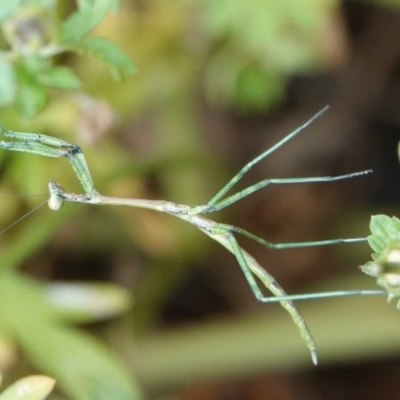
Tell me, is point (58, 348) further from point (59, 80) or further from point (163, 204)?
point (59, 80)

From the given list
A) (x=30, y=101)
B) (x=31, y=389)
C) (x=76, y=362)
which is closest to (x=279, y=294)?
(x=31, y=389)

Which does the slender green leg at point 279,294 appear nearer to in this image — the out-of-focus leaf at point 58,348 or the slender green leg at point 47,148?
the slender green leg at point 47,148

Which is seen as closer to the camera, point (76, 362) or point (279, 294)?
point (279, 294)

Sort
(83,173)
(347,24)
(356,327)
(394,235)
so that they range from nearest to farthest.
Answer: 1. (394,235)
2. (83,173)
3. (356,327)
4. (347,24)

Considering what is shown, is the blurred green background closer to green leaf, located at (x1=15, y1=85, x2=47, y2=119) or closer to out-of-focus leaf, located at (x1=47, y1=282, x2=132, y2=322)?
out-of-focus leaf, located at (x1=47, y1=282, x2=132, y2=322)

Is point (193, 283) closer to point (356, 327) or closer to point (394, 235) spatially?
→ point (356, 327)

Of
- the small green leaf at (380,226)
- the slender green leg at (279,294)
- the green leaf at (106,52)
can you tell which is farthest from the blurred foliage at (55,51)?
the small green leaf at (380,226)

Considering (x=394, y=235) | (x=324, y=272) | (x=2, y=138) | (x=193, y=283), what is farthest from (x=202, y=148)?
(x=394, y=235)
